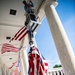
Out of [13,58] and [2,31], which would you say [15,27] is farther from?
[13,58]

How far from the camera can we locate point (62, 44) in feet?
19.8

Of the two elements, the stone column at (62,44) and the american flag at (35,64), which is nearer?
the american flag at (35,64)

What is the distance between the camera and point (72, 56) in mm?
5566

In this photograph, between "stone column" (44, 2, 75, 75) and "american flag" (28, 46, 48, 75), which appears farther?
"stone column" (44, 2, 75, 75)

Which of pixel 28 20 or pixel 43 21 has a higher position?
pixel 43 21

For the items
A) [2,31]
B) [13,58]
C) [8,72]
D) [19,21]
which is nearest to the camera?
[19,21]

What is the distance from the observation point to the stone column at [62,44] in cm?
545

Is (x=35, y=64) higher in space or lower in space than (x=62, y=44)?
lower

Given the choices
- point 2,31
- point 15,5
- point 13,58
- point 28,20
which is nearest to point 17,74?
point 13,58

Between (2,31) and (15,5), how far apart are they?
3180 millimetres

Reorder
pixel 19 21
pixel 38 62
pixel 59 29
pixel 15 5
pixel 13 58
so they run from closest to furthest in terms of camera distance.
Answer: pixel 38 62, pixel 59 29, pixel 15 5, pixel 19 21, pixel 13 58

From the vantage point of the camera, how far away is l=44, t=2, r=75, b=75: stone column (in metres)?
5.45

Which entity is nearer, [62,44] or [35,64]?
[35,64]

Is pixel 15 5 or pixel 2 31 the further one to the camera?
pixel 2 31
